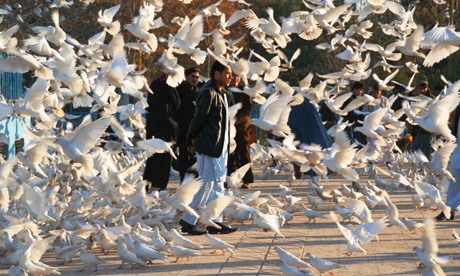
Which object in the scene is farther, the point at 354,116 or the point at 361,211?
the point at 354,116

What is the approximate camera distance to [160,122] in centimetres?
1512

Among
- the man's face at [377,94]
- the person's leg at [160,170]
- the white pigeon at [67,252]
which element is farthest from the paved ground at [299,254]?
the man's face at [377,94]

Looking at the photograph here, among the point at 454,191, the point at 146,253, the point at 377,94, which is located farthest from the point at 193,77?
the point at 377,94

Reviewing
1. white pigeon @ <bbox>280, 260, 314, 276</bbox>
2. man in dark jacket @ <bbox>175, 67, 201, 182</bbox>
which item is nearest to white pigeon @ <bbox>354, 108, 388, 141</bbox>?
man in dark jacket @ <bbox>175, 67, 201, 182</bbox>

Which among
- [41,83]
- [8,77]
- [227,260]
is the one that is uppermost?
[41,83]

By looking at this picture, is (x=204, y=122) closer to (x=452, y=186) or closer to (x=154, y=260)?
(x=154, y=260)

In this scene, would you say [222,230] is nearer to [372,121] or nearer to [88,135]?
[88,135]

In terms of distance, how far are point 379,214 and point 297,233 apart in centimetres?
181

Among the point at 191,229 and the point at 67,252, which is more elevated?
the point at 67,252

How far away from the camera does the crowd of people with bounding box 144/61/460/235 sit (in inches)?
438

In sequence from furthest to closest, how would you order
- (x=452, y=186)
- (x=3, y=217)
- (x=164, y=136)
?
(x=164, y=136), (x=452, y=186), (x=3, y=217)

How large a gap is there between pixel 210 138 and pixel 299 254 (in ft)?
5.23

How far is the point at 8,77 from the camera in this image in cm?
1909

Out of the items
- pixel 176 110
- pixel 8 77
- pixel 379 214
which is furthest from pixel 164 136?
pixel 8 77
